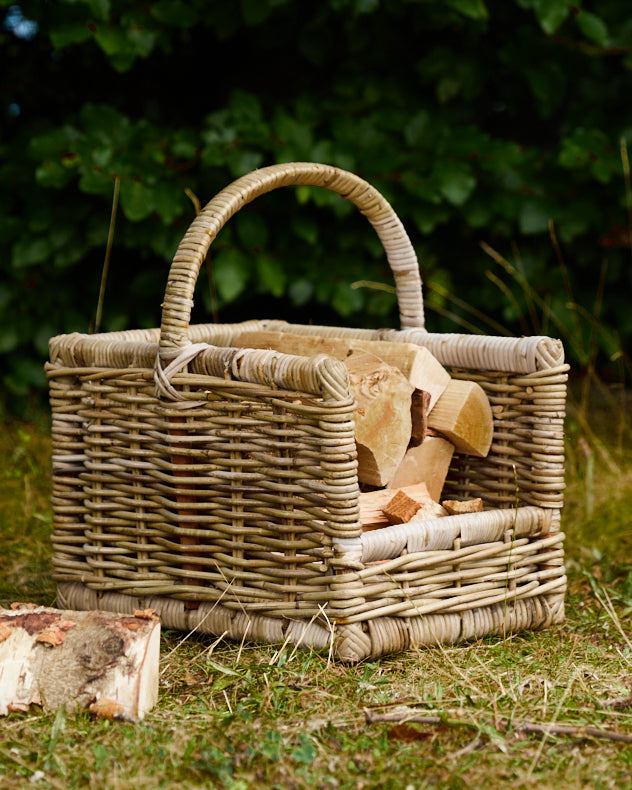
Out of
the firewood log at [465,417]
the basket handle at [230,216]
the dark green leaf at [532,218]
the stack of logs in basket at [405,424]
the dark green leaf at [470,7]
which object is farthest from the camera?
the dark green leaf at [532,218]

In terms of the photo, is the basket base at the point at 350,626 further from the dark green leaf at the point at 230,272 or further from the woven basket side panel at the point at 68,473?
the dark green leaf at the point at 230,272

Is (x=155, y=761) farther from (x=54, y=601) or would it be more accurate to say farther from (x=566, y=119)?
(x=566, y=119)

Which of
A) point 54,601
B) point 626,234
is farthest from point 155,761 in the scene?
point 626,234

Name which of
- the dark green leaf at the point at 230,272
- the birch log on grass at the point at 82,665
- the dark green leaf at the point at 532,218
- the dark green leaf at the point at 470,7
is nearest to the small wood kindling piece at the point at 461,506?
the birch log on grass at the point at 82,665

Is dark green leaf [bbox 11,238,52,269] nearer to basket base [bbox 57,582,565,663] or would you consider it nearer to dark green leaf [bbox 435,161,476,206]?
dark green leaf [bbox 435,161,476,206]

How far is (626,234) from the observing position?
129 inches

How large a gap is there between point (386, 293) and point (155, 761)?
2148mm

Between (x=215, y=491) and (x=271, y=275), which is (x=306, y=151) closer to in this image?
(x=271, y=275)

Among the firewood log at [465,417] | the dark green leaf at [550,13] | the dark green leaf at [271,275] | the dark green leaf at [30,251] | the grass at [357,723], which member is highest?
the dark green leaf at [550,13]

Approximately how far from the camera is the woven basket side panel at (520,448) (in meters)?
1.88

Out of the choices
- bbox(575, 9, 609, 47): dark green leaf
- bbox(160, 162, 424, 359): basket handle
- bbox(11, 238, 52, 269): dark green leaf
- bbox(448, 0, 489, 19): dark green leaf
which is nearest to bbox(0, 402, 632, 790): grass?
bbox(160, 162, 424, 359): basket handle

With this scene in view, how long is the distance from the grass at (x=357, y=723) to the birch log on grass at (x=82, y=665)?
28 mm

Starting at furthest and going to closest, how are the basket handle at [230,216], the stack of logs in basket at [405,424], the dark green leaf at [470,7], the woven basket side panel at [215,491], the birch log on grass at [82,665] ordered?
1. the dark green leaf at [470,7]
2. the stack of logs in basket at [405,424]
3. the basket handle at [230,216]
4. the woven basket side panel at [215,491]
5. the birch log on grass at [82,665]

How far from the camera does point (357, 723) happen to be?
140 cm
